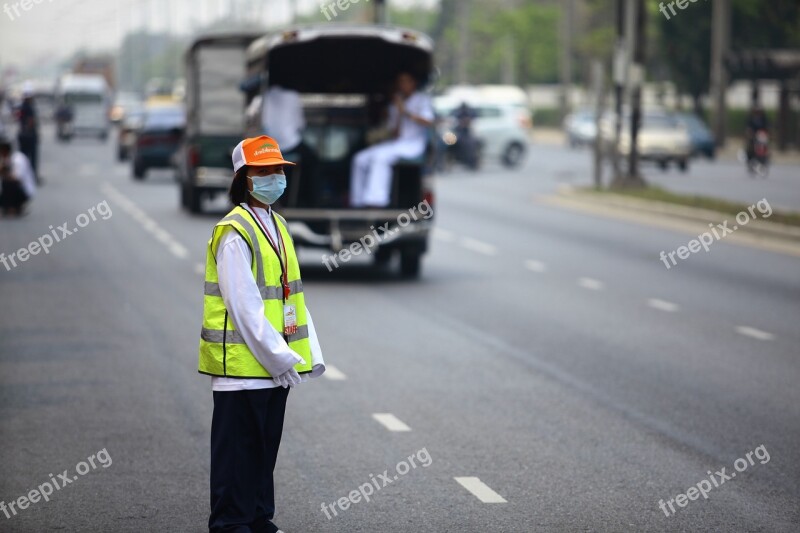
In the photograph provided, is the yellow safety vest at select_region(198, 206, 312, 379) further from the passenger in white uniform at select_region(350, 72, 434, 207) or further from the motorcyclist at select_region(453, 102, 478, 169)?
the motorcyclist at select_region(453, 102, 478, 169)

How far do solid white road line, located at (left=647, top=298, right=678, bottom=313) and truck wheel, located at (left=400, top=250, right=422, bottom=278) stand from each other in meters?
3.17

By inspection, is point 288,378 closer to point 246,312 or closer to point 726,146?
point 246,312

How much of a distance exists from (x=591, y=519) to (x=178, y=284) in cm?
1035

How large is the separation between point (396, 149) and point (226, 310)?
1219 centimetres

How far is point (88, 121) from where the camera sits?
238 ft

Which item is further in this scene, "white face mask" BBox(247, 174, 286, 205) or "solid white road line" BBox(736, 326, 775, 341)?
"solid white road line" BBox(736, 326, 775, 341)

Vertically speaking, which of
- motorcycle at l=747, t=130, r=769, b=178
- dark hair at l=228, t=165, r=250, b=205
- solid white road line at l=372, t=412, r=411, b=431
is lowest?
motorcycle at l=747, t=130, r=769, b=178

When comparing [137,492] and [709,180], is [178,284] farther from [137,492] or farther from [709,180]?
[709,180]

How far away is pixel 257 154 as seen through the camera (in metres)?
6.29

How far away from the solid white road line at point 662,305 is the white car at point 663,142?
95.7ft

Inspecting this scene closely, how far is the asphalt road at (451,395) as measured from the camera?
765cm

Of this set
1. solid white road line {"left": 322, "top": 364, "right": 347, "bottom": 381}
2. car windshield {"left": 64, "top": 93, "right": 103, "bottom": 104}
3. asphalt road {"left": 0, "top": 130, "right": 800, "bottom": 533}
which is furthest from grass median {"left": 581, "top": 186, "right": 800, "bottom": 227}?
car windshield {"left": 64, "top": 93, "right": 103, "bottom": 104}

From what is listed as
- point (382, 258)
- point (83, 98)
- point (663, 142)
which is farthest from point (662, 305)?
point (83, 98)

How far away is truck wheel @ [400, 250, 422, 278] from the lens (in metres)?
18.3
